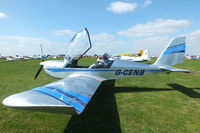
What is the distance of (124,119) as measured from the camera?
2.82m

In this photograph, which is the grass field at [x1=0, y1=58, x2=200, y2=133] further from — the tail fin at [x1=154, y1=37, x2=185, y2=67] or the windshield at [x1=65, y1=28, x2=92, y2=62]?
the windshield at [x1=65, y1=28, x2=92, y2=62]

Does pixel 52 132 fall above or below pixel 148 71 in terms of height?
below

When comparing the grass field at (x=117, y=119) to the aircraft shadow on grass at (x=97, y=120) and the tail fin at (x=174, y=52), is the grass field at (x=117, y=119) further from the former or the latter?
the tail fin at (x=174, y=52)

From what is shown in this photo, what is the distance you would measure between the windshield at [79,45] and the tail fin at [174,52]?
3.82m

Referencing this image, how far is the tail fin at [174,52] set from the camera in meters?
5.07

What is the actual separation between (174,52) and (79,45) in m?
4.79

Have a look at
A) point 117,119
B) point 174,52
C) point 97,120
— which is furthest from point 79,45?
point 174,52

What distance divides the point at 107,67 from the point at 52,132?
3220 mm

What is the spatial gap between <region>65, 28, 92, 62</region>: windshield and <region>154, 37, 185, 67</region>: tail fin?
3.82 m

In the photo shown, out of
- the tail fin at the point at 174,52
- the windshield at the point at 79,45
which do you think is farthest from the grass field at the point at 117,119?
the windshield at the point at 79,45

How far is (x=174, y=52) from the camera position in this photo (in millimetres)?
5102

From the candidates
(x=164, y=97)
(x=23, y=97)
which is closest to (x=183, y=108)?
(x=164, y=97)

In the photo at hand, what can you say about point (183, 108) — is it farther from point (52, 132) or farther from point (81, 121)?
point (52, 132)

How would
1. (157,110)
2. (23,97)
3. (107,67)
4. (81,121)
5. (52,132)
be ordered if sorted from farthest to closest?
(107,67), (157,110), (81,121), (52,132), (23,97)
